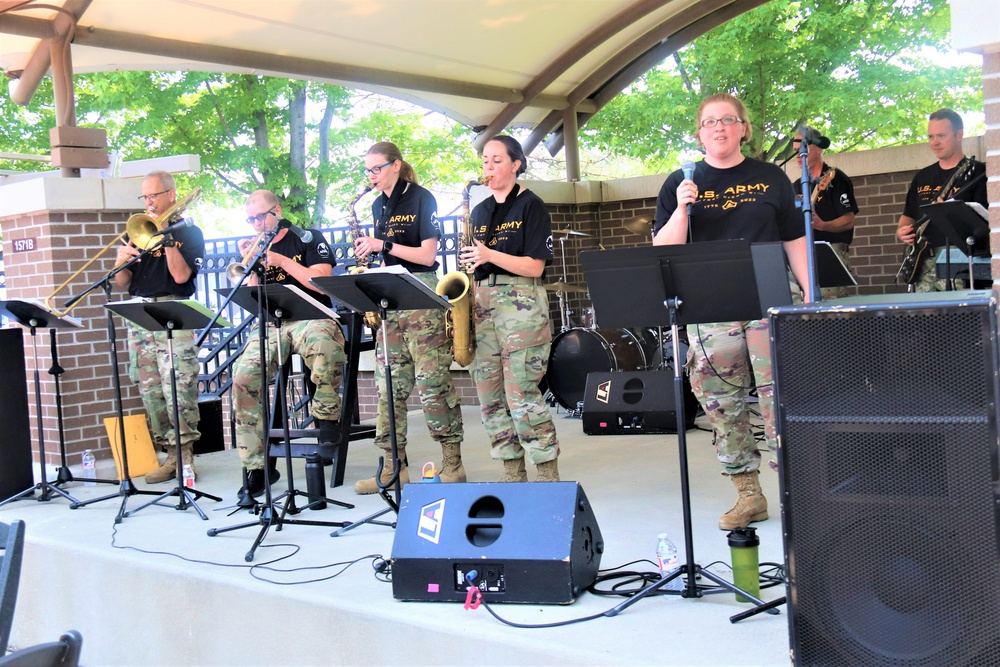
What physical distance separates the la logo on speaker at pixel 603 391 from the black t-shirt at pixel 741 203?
126 inches

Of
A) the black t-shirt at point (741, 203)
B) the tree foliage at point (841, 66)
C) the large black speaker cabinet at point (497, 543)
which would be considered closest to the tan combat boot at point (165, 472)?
the large black speaker cabinet at point (497, 543)

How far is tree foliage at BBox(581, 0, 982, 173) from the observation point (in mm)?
14070

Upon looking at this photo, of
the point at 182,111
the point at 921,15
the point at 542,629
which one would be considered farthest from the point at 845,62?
the point at 542,629

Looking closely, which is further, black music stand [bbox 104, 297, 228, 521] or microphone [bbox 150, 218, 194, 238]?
microphone [bbox 150, 218, 194, 238]

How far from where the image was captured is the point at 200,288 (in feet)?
40.4

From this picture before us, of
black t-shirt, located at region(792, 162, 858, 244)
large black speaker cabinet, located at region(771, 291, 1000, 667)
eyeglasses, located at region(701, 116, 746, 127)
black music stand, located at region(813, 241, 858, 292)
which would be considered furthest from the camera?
black t-shirt, located at region(792, 162, 858, 244)

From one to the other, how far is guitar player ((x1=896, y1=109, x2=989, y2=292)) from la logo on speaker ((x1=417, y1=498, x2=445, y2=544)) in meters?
4.07

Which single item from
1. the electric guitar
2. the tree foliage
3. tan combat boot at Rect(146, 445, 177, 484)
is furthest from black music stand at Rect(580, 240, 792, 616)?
the tree foliage

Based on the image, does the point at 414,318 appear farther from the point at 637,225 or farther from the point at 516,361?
the point at 637,225

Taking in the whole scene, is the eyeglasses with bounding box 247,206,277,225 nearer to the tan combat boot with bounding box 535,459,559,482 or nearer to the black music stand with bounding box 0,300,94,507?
the black music stand with bounding box 0,300,94,507

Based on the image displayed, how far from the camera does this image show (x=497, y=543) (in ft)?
12.4

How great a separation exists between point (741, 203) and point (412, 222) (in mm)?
2104

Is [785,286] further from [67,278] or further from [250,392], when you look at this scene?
[67,278]

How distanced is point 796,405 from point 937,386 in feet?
1.20
